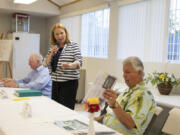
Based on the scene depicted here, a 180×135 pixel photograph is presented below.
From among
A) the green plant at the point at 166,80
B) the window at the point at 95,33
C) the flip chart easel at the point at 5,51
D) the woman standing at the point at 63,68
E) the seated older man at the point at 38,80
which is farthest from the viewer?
the flip chart easel at the point at 5,51

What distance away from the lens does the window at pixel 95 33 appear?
16.7ft

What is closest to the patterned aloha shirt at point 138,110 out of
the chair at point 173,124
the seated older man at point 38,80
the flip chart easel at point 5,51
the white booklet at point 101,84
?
the chair at point 173,124

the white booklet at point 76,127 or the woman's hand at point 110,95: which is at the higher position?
the woman's hand at point 110,95

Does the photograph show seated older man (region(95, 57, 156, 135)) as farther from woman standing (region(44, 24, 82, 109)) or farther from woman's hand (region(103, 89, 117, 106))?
woman standing (region(44, 24, 82, 109))

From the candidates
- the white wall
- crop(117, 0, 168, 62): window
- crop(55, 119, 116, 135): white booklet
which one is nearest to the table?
crop(55, 119, 116, 135): white booklet

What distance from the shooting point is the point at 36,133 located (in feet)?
4.69

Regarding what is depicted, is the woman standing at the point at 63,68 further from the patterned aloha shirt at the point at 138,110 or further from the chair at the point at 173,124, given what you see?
the chair at the point at 173,124

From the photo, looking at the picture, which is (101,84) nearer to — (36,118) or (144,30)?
(36,118)

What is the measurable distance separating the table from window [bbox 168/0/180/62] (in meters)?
2.01

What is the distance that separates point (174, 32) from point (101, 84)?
2.26m

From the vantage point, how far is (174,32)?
3.46m

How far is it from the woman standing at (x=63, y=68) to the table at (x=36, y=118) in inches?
19.5

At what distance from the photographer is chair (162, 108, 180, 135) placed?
1.65m

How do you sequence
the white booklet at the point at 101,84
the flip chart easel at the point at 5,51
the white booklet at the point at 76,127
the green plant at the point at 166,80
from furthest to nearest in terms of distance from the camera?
the flip chart easel at the point at 5,51, the green plant at the point at 166,80, the white booklet at the point at 101,84, the white booklet at the point at 76,127
